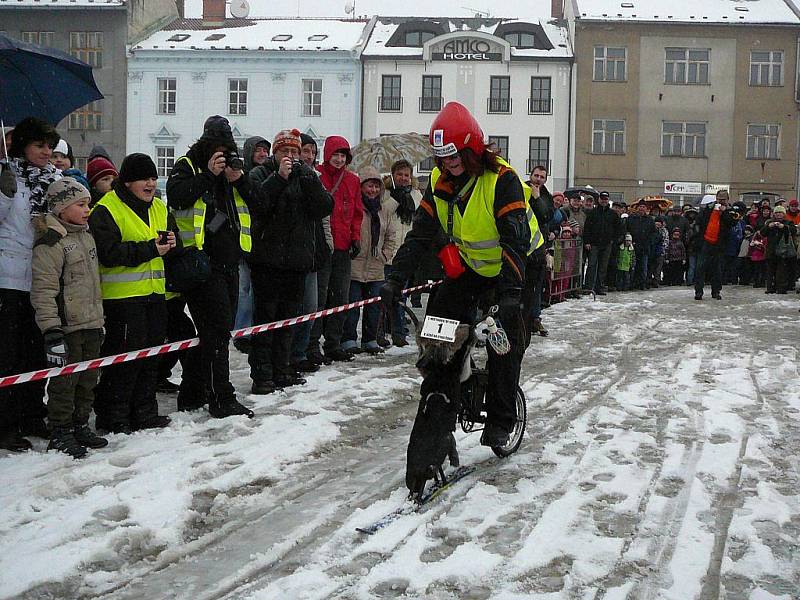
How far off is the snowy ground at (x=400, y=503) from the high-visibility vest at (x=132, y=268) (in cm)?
97

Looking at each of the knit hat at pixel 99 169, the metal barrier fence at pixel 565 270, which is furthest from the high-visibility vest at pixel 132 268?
the metal barrier fence at pixel 565 270

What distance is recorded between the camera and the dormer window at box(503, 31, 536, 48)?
42375 millimetres

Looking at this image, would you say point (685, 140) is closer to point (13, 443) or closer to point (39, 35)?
point (39, 35)

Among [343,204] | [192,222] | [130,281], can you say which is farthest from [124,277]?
[343,204]

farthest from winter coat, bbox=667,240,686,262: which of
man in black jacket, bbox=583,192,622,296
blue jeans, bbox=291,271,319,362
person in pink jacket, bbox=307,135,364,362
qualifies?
blue jeans, bbox=291,271,319,362

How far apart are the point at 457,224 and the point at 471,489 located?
1483 mm

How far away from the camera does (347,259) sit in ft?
29.9

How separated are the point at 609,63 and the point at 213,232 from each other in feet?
124

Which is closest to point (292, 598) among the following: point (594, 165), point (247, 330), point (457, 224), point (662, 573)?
point (662, 573)

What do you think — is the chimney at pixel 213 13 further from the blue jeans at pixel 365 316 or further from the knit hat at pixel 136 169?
the knit hat at pixel 136 169

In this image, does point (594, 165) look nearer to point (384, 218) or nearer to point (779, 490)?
point (384, 218)

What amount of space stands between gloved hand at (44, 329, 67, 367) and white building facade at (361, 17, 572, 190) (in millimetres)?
36355

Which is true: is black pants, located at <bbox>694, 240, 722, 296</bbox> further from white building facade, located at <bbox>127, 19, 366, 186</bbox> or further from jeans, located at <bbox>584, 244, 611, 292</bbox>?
white building facade, located at <bbox>127, 19, 366, 186</bbox>

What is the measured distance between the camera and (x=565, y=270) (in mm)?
15820
